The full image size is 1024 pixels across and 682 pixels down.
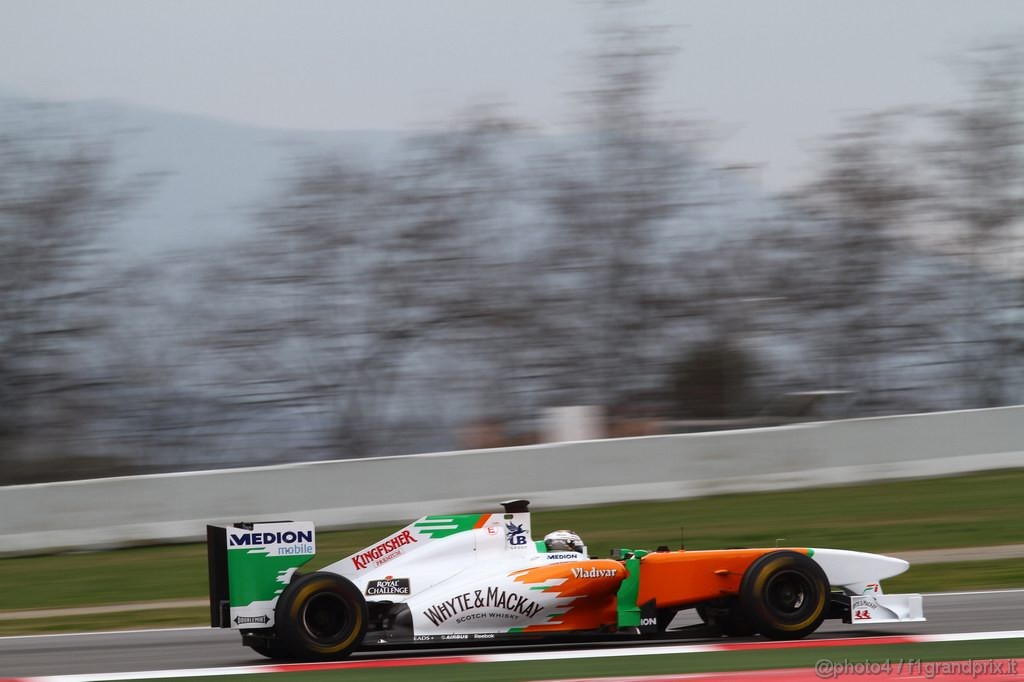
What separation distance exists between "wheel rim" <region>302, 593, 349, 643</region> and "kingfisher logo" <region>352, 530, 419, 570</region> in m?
0.39

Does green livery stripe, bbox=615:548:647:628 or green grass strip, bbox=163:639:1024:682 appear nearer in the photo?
green grass strip, bbox=163:639:1024:682

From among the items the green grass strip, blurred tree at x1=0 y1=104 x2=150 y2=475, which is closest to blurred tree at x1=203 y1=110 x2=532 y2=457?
blurred tree at x1=0 y1=104 x2=150 y2=475

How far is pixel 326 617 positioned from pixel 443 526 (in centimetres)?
95

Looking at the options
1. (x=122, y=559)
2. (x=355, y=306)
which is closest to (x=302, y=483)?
(x=122, y=559)

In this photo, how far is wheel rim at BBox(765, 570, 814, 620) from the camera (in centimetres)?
761

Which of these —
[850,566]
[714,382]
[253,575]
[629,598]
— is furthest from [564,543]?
[714,382]

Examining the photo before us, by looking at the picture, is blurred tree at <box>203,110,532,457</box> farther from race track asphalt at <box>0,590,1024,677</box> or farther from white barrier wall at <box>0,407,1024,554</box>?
race track asphalt at <box>0,590,1024,677</box>

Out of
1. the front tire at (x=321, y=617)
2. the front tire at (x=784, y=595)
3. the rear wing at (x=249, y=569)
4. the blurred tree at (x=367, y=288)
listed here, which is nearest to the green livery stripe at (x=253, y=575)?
the rear wing at (x=249, y=569)

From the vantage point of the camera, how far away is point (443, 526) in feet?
25.7

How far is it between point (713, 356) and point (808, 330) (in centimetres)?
195

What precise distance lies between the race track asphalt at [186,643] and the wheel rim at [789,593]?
0.50 meters

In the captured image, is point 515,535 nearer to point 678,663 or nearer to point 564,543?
point 564,543

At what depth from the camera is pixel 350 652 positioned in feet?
24.1

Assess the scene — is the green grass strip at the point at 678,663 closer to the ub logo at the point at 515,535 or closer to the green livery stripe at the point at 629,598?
the green livery stripe at the point at 629,598
